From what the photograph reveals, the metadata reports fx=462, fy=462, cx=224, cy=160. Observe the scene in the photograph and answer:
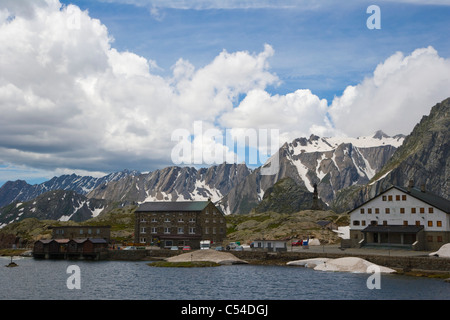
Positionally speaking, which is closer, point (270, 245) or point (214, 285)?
point (214, 285)

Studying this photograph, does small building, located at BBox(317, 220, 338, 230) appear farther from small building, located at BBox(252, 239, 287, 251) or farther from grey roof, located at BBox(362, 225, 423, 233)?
small building, located at BBox(252, 239, 287, 251)

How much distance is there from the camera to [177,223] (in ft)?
477

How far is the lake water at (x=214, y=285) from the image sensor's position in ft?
205

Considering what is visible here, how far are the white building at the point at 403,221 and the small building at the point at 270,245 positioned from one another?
1719cm

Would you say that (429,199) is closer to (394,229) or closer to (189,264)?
(394,229)

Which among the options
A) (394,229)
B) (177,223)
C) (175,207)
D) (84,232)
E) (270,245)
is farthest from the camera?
(175,207)

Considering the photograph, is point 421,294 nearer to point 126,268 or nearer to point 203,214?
point 126,268

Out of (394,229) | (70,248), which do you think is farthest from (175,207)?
(394,229)

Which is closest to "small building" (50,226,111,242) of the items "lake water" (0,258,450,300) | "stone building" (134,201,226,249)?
"stone building" (134,201,226,249)

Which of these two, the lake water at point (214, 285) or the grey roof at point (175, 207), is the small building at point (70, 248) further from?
the lake water at point (214, 285)

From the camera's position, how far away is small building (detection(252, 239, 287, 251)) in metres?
111

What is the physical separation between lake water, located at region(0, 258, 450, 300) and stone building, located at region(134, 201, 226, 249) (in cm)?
A: 4881

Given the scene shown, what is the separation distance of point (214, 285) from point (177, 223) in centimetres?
7414
